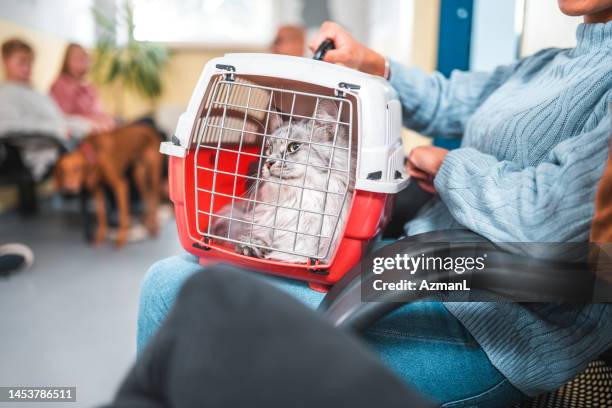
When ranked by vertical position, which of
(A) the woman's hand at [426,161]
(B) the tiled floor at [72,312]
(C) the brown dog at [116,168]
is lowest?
(B) the tiled floor at [72,312]

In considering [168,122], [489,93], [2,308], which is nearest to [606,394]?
[489,93]

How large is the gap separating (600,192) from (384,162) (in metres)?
0.26

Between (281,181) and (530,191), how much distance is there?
1.20 ft

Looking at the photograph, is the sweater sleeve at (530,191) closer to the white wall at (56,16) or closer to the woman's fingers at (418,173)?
the woman's fingers at (418,173)

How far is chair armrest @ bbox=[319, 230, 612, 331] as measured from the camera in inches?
20.6

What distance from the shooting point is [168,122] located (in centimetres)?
347

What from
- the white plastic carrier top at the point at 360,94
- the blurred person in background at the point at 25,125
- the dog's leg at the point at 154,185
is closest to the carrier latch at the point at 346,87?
the white plastic carrier top at the point at 360,94

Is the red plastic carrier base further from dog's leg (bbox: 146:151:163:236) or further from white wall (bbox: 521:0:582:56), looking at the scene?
dog's leg (bbox: 146:151:163:236)

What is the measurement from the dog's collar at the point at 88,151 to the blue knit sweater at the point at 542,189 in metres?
2.30

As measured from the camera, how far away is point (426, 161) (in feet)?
2.59

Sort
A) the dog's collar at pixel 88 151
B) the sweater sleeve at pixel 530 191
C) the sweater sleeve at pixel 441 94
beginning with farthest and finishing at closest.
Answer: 1. the dog's collar at pixel 88 151
2. the sweater sleeve at pixel 441 94
3. the sweater sleeve at pixel 530 191

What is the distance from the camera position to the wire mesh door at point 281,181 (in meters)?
0.72

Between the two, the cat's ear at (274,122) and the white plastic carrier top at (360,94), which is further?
the cat's ear at (274,122)

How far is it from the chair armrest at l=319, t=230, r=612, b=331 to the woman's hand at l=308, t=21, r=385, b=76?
50 cm
